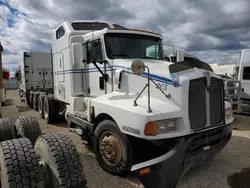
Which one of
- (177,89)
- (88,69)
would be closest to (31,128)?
(88,69)

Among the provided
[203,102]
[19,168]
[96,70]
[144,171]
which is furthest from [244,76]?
[19,168]

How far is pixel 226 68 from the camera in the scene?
52.6 ft

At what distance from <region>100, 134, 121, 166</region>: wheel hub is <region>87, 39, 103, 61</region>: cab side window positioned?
1916 millimetres

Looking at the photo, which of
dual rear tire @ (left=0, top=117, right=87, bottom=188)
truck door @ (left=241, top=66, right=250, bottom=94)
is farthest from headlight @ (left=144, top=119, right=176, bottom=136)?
truck door @ (left=241, top=66, right=250, bottom=94)

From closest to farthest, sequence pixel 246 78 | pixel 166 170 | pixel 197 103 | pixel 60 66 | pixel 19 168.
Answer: pixel 19 168 → pixel 166 170 → pixel 197 103 → pixel 60 66 → pixel 246 78

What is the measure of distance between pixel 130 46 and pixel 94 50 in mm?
863

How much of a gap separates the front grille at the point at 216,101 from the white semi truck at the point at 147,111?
17 mm

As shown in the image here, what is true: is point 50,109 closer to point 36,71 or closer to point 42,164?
point 36,71

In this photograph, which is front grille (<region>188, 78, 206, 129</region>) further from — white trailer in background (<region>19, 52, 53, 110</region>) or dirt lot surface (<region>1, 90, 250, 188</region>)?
white trailer in background (<region>19, 52, 53, 110</region>)

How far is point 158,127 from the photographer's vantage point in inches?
124

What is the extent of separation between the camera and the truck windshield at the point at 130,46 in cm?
473

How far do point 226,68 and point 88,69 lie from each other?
13683 millimetres

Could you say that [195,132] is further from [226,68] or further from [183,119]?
[226,68]

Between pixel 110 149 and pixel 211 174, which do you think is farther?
pixel 211 174
